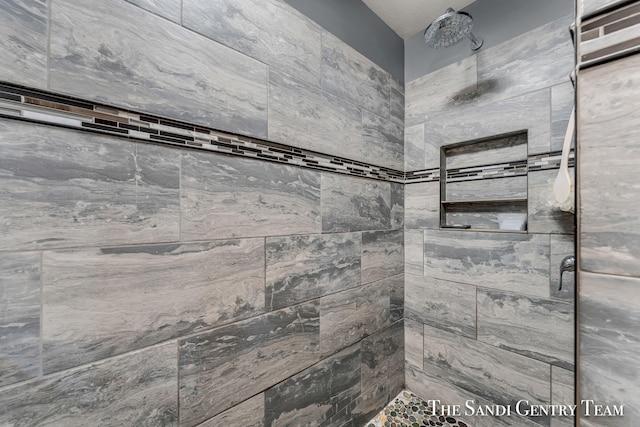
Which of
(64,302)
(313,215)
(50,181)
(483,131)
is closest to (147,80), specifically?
(50,181)

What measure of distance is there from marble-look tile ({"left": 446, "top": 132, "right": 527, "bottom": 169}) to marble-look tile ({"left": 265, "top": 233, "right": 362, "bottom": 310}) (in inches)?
32.4

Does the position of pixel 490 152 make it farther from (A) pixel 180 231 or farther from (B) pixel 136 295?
(B) pixel 136 295

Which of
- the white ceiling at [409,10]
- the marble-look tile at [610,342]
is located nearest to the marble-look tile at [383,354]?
the marble-look tile at [610,342]

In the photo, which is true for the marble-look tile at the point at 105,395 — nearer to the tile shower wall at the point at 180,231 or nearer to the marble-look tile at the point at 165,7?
the tile shower wall at the point at 180,231

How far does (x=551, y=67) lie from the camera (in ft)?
3.99

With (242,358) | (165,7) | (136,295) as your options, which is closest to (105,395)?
(136,295)

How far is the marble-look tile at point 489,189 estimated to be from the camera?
136 cm

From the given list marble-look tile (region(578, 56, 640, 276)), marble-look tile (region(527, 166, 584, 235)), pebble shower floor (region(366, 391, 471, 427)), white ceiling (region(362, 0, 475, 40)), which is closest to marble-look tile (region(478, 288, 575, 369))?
marble-look tile (region(527, 166, 584, 235))

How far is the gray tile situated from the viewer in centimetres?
166

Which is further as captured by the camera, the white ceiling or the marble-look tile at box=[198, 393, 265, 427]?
the white ceiling

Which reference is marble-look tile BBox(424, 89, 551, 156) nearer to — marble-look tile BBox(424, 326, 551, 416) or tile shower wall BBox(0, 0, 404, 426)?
tile shower wall BBox(0, 0, 404, 426)

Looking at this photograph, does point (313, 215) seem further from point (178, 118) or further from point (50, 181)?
point (50, 181)

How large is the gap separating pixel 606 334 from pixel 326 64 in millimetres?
1387

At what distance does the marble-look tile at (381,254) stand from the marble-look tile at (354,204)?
0.06m
